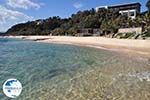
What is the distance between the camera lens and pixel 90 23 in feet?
305

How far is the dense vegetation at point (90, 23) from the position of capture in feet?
208

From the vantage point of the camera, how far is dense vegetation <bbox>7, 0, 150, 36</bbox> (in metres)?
63.4

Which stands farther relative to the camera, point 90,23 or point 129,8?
point 129,8

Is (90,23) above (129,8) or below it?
below

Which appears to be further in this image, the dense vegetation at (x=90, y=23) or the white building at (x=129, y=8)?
the white building at (x=129, y=8)

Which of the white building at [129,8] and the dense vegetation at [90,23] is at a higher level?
the white building at [129,8]

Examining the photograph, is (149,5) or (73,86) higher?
(149,5)

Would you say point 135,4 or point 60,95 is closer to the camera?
point 60,95

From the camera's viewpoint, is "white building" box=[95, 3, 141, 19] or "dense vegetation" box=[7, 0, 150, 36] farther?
"white building" box=[95, 3, 141, 19]

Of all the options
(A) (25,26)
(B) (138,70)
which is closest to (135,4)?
(A) (25,26)

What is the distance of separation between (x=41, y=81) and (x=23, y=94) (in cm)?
257

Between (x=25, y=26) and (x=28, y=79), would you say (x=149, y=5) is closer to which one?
(x=28, y=79)

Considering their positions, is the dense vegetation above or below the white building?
below

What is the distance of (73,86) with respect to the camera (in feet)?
35.4
